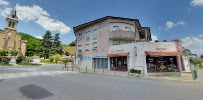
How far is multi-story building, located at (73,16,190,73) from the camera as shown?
1443 cm

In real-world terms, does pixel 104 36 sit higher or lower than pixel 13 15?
lower

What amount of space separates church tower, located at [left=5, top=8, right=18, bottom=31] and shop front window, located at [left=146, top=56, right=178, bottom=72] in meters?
58.2

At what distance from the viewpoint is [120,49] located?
1725cm

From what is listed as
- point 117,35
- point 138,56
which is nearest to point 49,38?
point 117,35

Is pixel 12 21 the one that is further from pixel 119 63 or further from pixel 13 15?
pixel 119 63

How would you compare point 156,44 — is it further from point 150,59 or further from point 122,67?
point 122,67

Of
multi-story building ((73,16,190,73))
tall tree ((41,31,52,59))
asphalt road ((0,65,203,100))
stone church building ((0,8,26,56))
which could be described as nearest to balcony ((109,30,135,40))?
multi-story building ((73,16,190,73))

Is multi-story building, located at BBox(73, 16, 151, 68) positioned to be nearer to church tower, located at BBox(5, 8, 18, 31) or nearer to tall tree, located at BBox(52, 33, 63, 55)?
tall tree, located at BBox(52, 33, 63, 55)

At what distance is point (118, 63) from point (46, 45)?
44798mm

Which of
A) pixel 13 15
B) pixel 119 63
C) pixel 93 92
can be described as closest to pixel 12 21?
pixel 13 15

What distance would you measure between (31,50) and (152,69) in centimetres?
6726

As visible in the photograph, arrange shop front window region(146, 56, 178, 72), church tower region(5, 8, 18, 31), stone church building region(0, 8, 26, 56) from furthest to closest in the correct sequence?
church tower region(5, 8, 18, 31) < stone church building region(0, 8, 26, 56) < shop front window region(146, 56, 178, 72)

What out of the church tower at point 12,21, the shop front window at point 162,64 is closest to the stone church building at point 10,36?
the church tower at point 12,21

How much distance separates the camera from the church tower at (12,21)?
44.5 meters
